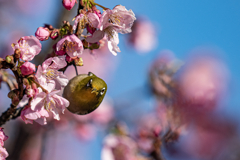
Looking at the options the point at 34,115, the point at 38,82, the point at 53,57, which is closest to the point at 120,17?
the point at 53,57

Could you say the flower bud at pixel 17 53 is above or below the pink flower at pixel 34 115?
above

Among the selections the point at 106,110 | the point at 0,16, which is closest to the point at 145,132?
the point at 106,110

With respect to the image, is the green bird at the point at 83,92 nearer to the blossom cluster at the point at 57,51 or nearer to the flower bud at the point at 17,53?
the blossom cluster at the point at 57,51

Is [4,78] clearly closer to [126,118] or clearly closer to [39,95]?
[39,95]

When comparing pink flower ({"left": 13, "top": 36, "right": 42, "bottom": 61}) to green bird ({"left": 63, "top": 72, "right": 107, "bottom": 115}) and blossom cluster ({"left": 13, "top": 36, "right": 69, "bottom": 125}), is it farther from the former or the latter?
green bird ({"left": 63, "top": 72, "right": 107, "bottom": 115})

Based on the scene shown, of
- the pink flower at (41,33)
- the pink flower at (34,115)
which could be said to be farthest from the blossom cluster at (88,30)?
the pink flower at (34,115)
